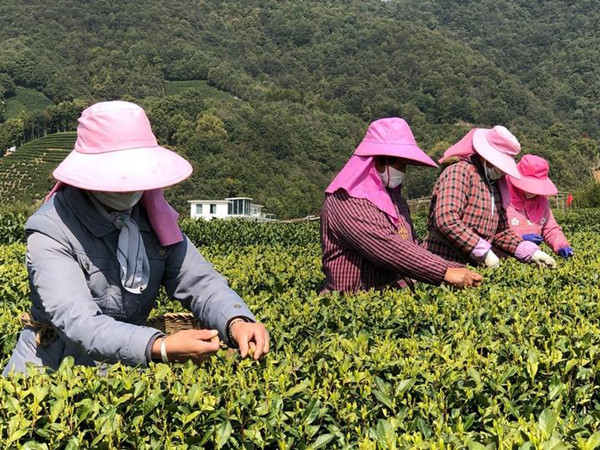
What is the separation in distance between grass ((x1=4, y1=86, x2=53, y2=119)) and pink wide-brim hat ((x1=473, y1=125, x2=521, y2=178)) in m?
91.7

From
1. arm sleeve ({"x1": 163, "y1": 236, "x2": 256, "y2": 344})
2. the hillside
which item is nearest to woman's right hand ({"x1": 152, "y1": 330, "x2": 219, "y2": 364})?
arm sleeve ({"x1": 163, "y1": 236, "x2": 256, "y2": 344})

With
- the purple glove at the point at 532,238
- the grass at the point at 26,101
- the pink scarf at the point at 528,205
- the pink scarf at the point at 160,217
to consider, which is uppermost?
the pink scarf at the point at 160,217

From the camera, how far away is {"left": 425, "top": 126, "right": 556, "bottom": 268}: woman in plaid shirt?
13.6ft

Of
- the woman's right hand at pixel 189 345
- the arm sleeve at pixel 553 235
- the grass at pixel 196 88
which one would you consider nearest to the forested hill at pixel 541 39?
the grass at pixel 196 88

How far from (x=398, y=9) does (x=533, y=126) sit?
61.8 metres

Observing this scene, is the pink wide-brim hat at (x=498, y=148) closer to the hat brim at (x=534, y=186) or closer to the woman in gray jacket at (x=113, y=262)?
the hat brim at (x=534, y=186)

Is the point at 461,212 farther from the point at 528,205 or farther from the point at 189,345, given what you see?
the point at 189,345

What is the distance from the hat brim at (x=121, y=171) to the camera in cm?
212

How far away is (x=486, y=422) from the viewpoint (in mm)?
2102

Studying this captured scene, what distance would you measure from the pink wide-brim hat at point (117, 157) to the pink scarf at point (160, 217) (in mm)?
177

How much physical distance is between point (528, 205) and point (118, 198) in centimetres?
409

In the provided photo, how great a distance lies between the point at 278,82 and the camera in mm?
105750

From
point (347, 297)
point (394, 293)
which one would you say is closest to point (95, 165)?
point (347, 297)

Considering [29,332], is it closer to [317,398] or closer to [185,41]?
[317,398]
